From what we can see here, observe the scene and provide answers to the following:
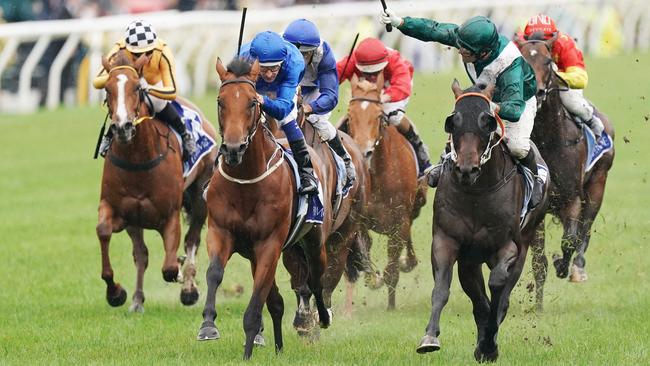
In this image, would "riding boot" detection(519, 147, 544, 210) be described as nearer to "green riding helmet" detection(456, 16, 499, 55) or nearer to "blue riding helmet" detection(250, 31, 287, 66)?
"green riding helmet" detection(456, 16, 499, 55)

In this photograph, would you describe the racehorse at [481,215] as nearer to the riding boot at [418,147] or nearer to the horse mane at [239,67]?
the horse mane at [239,67]

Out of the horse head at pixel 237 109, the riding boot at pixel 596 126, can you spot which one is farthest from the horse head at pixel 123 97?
the riding boot at pixel 596 126

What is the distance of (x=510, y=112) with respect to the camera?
841 cm

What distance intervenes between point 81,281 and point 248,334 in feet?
16.2

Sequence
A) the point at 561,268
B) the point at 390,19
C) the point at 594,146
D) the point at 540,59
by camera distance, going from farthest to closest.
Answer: the point at 594,146 < the point at 561,268 < the point at 540,59 < the point at 390,19

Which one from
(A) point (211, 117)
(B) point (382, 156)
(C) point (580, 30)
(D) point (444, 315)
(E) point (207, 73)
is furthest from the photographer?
(C) point (580, 30)

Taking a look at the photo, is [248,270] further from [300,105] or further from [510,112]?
[510,112]

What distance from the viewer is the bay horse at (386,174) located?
11.7 metres

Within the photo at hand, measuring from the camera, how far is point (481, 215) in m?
8.47

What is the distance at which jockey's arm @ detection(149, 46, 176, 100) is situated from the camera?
429 inches

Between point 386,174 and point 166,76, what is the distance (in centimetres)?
207

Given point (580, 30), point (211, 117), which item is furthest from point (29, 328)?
point (580, 30)

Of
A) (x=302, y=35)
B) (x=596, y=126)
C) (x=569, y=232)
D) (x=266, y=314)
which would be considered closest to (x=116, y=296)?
(x=266, y=314)

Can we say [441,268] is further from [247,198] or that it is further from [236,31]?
[236,31]
